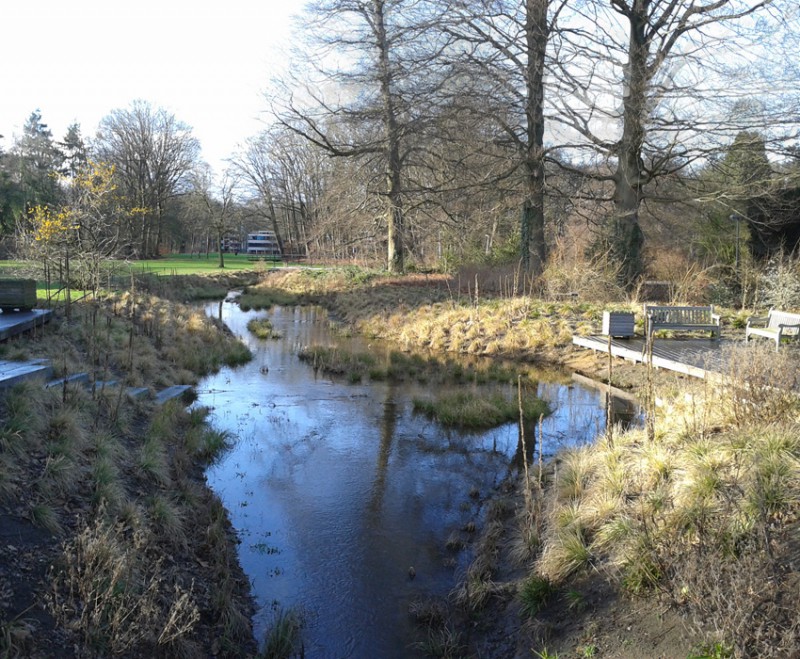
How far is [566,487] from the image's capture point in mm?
5980

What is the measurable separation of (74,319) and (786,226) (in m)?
23.6

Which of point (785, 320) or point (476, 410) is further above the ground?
point (785, 320)

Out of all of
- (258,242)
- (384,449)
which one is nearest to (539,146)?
(384,449)

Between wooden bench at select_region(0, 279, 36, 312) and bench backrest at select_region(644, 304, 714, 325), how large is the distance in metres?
12.2

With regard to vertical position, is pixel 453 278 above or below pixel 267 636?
above

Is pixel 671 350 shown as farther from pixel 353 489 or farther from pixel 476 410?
pixel 353 489

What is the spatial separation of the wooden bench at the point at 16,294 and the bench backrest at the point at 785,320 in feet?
44.4

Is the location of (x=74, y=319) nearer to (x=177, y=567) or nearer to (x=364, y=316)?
(x=177, y=567)

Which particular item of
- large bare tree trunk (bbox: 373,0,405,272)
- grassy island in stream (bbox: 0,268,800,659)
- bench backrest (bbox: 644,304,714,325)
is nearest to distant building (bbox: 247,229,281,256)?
large bare tree trunk (bbox: 373,0,405,272)

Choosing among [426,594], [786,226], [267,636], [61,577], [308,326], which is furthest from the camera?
[786,226]

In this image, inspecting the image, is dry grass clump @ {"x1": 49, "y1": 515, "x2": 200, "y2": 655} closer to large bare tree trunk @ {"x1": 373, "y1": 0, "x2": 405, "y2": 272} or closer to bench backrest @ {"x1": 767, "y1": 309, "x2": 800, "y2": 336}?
bench backrest @ {"x1": 767, "y1": 309, "x2": 800, "y2": 336}

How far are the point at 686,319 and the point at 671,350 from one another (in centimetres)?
179

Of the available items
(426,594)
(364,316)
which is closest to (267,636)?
(426,594)

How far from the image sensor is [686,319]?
13961mm
